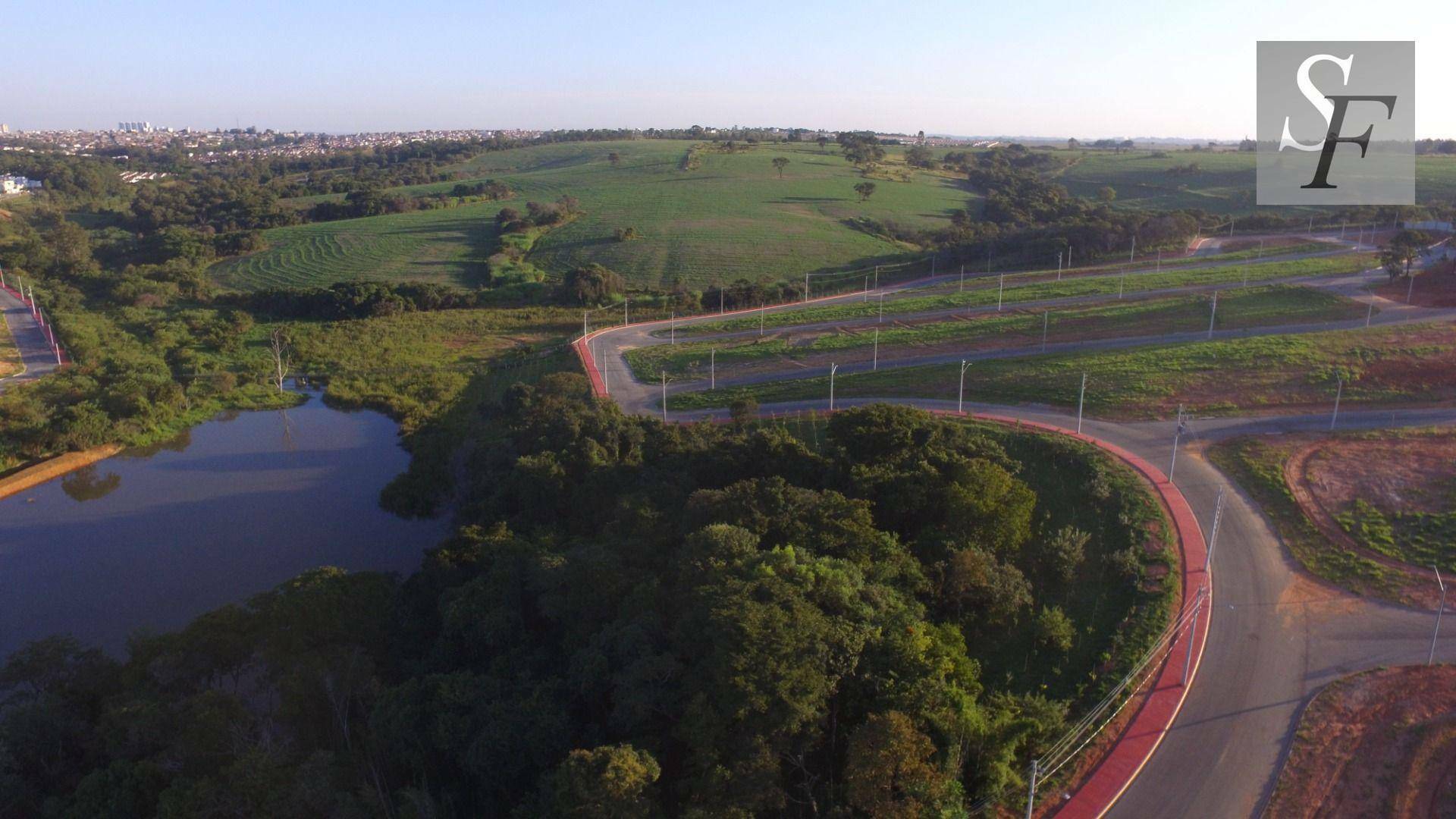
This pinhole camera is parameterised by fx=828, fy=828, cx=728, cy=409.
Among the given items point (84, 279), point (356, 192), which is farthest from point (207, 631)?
point (356, 192)

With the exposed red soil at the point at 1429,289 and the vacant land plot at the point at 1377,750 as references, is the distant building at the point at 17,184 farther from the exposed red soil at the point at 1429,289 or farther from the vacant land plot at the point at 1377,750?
the exposed red soil at the point at 1429,289

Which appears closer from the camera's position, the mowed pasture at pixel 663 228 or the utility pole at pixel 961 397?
the utility pole at pixel 961 397

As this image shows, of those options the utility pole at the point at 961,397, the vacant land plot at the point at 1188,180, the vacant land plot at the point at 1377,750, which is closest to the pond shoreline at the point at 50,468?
the utility pole at the point at 961,397

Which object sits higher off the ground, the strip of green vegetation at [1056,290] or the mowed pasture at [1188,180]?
the mowed pasture at [1188,180]

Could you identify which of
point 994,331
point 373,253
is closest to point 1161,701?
point 994,331

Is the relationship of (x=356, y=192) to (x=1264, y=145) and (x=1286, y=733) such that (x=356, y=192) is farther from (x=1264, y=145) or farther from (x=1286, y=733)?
(x=1264, y=145)
